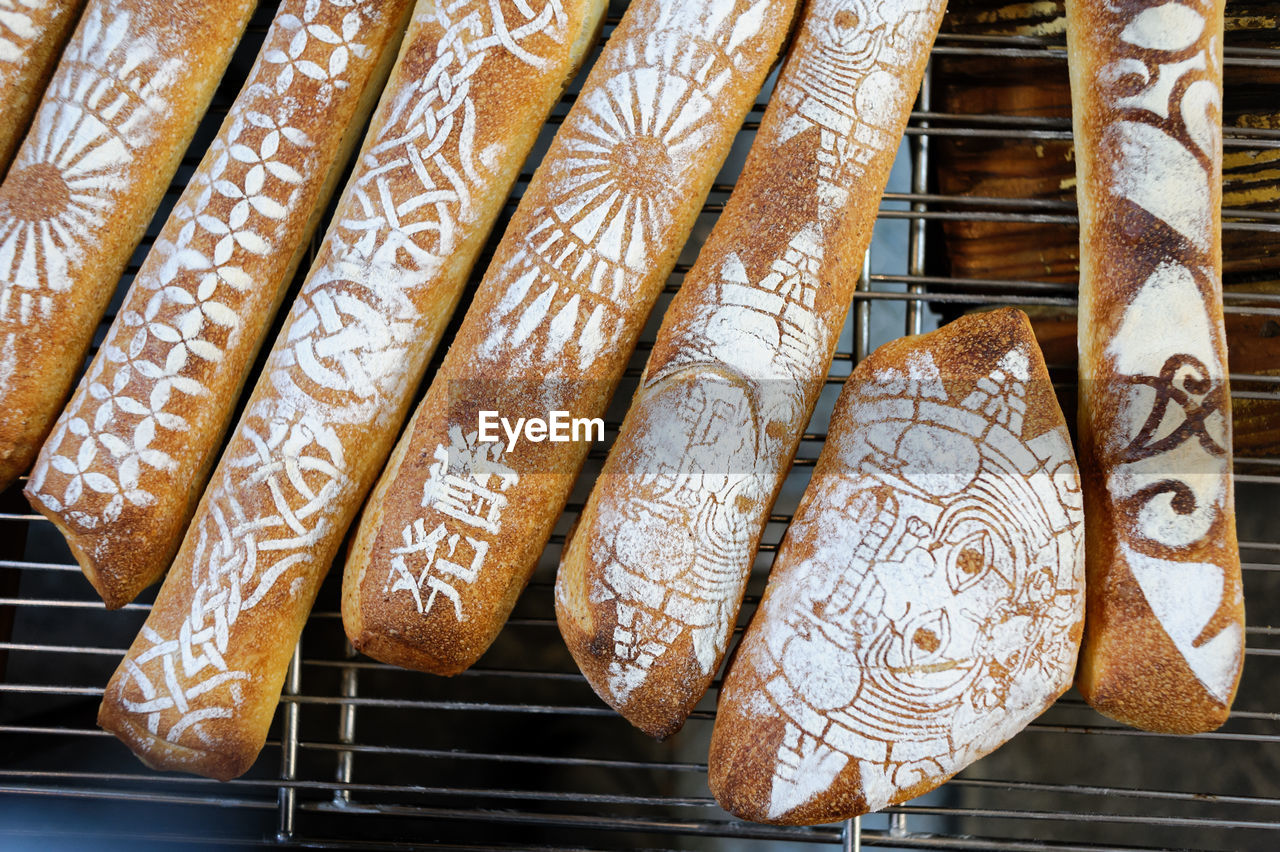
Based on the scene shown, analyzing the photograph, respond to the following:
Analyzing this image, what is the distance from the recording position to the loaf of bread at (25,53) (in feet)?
2.88

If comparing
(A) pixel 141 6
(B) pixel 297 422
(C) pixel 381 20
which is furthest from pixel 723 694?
(A) pixel 141 6

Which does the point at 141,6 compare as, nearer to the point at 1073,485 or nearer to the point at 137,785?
the point at 137,785

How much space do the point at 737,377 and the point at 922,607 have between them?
0.28m

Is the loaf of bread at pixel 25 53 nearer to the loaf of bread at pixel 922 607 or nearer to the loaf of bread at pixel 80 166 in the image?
the loaf of bread at pixel 80 166

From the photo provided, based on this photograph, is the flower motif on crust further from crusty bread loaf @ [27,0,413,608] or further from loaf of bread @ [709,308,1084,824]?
loaf of bread @ [709,308,1084,824]

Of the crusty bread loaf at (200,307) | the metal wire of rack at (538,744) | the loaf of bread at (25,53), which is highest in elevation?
the loaf of bread at (25,53)

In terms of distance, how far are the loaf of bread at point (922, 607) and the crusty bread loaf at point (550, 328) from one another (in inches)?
10.7

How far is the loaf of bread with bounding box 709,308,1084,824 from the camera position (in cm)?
69

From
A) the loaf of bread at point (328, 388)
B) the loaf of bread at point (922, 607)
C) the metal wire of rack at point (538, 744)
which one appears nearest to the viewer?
the loaf of bread at point (922, 607)

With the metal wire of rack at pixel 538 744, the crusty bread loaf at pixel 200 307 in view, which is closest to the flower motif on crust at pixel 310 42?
the crusty bread loaf at pixel 200 307

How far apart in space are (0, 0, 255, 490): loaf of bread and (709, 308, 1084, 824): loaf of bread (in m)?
0.86

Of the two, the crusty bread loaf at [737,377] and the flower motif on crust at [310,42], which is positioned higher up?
the flower motif on crust at [310,42]

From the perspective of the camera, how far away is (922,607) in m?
0.69

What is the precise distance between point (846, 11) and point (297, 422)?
0.72 meters
